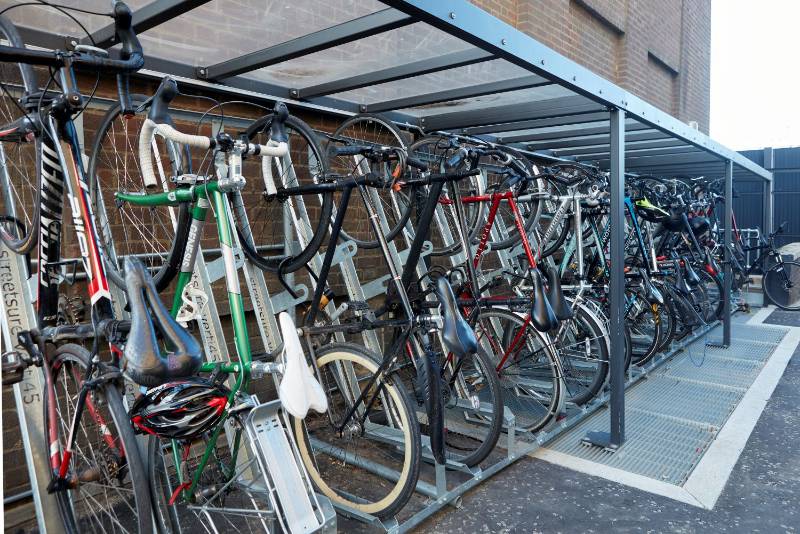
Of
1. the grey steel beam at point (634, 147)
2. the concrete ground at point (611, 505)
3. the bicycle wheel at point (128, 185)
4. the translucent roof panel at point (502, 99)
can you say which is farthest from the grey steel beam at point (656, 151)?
the bicycle wheel at point (128, 185)

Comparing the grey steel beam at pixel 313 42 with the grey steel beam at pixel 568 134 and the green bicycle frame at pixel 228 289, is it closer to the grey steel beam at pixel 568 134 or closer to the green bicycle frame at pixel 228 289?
the green bicycle frame at pixel 228 289

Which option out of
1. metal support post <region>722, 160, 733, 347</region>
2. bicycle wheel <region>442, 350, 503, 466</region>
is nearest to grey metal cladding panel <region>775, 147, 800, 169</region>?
metal support post <region>722, 160, 733, 347</region>

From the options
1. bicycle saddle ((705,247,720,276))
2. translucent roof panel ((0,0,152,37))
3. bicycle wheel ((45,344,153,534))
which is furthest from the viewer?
bicycle saddle ((705,247,720,276))

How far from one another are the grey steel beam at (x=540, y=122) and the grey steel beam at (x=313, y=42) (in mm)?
1760

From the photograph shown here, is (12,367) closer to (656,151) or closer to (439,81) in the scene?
(439,81)

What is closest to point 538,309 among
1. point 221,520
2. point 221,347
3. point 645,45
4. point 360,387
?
point 360,387

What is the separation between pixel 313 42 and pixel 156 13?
2.18ft

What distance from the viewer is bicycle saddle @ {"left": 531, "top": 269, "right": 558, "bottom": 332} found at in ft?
9.93

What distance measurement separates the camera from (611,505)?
2.81m

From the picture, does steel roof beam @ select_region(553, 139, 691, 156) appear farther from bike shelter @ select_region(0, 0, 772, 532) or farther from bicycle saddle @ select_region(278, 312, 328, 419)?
bicycle saddle @ select_region(278, 312, 328, 419)

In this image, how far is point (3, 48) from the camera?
5.28ft

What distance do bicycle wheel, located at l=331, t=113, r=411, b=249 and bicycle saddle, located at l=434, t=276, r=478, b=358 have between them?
85 centimetres

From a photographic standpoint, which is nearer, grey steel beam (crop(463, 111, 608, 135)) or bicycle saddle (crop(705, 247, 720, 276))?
grey steel beam (crop(463, 111, 608, 135))

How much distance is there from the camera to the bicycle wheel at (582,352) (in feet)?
12.5
